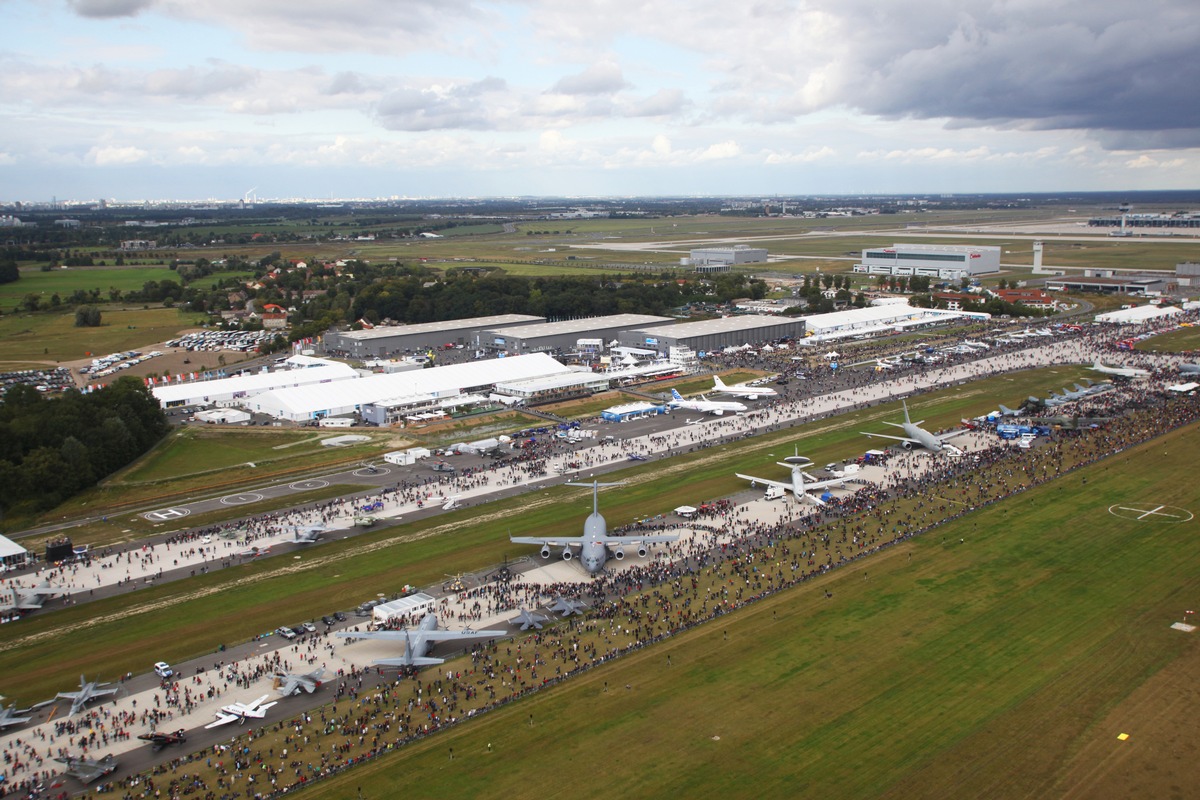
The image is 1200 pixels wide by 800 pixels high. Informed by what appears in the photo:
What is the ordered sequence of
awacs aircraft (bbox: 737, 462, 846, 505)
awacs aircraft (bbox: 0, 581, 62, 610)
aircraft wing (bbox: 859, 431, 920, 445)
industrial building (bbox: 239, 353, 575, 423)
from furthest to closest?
industrial building (bbox: 239, 353, 575, 423) < aircraft wing (bbox: 859, 431, 920, 445) < awacs aircraft (bbox: 737, 462, 846, 505) < awacs aircraft (bbox: 0, 581, 62, 610)

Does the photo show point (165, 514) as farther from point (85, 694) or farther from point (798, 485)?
point (798, 485)

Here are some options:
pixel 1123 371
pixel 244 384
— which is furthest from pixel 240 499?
pixel 1123 371

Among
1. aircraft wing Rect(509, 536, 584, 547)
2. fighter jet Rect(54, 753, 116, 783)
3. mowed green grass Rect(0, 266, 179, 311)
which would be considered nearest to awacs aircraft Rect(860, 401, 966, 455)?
aircraft wing Rect(509, 536, 584, 547)

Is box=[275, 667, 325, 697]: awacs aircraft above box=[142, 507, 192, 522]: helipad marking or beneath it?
beneath

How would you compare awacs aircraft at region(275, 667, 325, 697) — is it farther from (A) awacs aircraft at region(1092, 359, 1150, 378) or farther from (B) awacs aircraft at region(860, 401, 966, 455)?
(A) awacs aircraft at region(1092, 359, 1150, 378)

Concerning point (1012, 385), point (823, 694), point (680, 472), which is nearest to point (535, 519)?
point (680, 472)

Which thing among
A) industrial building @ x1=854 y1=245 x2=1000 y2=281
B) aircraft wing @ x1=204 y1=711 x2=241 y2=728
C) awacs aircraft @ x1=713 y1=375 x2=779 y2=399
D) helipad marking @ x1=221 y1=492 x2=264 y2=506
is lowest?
aircraft wing @ x1=204 y1=711 x2=241 y2=728

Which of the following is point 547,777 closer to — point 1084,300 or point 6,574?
point 6,574
